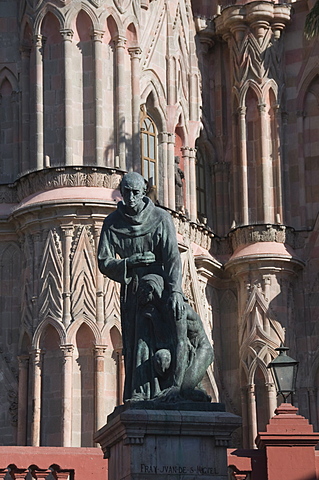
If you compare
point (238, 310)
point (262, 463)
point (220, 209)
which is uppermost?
point (220, 209)

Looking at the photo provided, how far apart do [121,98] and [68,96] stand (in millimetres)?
1300

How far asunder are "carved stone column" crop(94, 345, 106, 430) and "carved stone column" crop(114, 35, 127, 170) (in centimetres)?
435

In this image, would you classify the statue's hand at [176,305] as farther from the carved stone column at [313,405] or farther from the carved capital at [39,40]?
the carved stone column at [313,405]

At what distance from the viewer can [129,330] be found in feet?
59.7

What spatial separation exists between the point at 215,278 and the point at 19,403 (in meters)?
7.97

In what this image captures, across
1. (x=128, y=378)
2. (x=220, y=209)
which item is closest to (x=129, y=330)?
(x=128, y=378)

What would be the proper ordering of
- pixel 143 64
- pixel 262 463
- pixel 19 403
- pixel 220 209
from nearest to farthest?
pixel 262 463 < pixel 19 403 < pixel 143 64 < pixel 220 209

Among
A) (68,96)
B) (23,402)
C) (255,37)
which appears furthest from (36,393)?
(255,37)

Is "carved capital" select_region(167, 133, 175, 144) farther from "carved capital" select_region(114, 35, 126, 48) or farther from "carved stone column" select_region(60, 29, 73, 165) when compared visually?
"carved stone column" select_region(60, 29, 73, 165)

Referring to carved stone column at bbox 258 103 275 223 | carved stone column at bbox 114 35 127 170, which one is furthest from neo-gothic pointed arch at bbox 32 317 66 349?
carved stone column at bbox 258 103 275 223

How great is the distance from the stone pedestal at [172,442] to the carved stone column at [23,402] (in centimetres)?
1512

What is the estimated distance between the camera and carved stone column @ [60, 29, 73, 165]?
109ft

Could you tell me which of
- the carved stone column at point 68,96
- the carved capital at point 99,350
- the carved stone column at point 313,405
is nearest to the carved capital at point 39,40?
the carved stone column at point 68,96

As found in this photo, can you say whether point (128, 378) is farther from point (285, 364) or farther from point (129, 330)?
point (285, 364)
